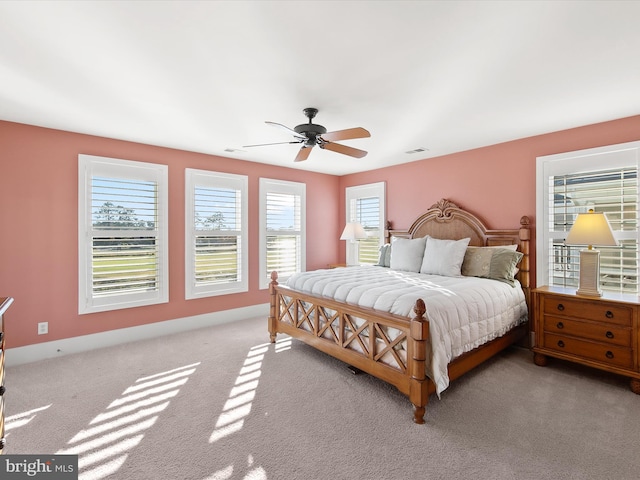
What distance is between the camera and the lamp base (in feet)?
9.74

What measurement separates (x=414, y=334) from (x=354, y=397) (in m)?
0.78

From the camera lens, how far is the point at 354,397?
2596 mm

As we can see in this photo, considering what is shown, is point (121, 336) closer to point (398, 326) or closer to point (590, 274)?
point (398, 326)

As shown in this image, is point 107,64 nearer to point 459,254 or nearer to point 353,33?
point 353,33

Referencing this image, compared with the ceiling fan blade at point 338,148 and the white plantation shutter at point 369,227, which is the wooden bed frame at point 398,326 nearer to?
the white plantation shutter at point 369,227

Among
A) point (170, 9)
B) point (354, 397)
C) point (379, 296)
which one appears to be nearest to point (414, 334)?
point (379, 296)

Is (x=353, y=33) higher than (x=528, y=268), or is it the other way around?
(x=353, y=33)

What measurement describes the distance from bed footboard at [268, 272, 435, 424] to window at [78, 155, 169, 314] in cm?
167

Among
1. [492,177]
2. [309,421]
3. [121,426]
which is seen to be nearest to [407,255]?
[492,177]

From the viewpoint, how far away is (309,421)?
2.28 meters

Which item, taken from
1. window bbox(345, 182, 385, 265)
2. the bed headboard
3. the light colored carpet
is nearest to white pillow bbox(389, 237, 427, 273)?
the bed headboard

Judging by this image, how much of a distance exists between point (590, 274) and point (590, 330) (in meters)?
0.52

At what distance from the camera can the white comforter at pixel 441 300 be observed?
2.44 metres

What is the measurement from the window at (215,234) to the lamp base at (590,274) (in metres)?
4.15
